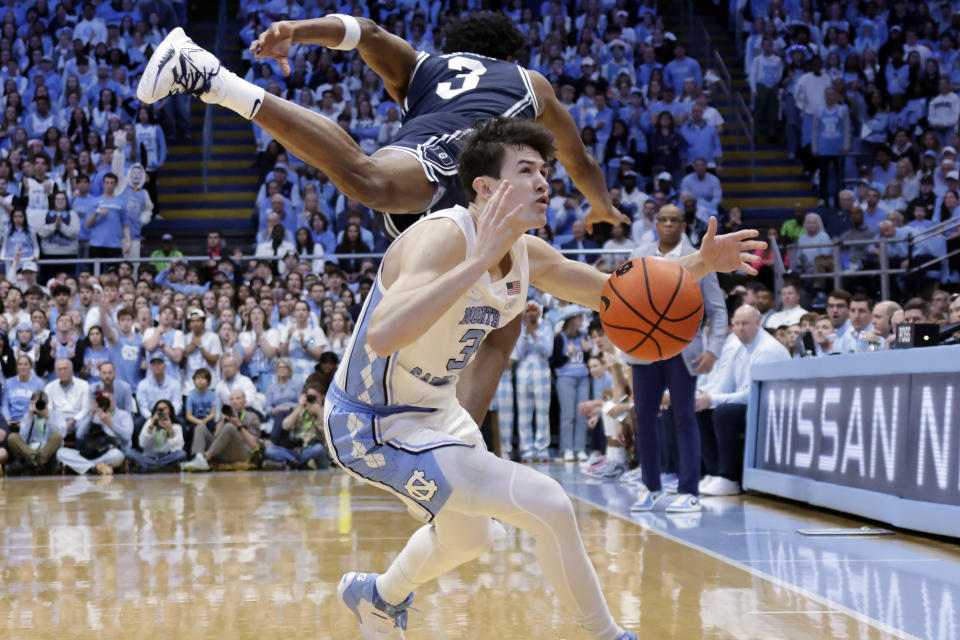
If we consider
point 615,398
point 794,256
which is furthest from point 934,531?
point 794,256

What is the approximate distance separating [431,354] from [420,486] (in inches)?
14.2

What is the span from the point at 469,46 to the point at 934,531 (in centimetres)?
313

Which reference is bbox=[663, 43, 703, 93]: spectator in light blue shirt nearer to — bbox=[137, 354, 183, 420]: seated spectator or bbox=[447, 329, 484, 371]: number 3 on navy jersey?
bbox=[137, 354, 183, 420]: seated spectator

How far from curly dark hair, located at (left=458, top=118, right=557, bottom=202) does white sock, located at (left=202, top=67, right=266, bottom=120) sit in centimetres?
92

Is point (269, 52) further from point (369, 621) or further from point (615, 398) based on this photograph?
point (615, 398)

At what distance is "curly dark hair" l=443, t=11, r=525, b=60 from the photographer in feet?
15.6

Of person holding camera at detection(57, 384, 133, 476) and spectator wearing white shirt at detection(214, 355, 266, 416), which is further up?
spectator wearing white shirt at detection(214, 355, 266, 416)

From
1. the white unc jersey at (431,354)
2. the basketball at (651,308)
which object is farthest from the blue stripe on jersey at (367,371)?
the basketball at (651,308)

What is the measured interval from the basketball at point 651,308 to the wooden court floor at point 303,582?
92 centimetres

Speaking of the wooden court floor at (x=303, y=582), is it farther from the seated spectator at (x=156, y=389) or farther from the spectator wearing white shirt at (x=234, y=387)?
the seated spectator at (x=156, y=389)

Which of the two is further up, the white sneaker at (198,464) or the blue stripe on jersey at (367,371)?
the blue stripe on jersey at (367,371)

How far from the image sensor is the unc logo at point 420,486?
2988 mm

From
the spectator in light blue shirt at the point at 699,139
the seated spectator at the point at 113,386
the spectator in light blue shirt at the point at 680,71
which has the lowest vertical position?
the seated spectator at the point at 113,386

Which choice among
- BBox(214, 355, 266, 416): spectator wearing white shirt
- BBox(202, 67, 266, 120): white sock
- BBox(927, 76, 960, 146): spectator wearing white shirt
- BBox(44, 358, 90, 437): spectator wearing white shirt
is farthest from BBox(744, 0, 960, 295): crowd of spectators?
BBox(202, 67, 266, 120): white sock
